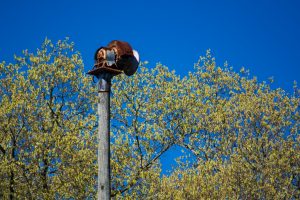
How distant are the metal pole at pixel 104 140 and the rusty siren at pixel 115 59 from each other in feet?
0.52

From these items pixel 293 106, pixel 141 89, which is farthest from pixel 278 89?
pixel 141 89

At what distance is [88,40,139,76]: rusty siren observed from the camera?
8391mm

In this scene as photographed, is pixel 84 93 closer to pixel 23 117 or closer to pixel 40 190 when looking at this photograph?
pixel 23 117

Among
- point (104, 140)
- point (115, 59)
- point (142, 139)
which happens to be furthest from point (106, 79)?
point (142, 139)

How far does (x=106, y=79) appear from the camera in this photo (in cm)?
830

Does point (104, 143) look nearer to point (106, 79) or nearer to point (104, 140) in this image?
point (104, 140)

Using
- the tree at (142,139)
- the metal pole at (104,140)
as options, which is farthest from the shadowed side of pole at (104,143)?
the tree at (142,139)

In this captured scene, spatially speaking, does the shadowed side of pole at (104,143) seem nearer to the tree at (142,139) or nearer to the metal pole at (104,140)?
the metal pole at (104,140)

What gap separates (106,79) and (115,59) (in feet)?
1.72

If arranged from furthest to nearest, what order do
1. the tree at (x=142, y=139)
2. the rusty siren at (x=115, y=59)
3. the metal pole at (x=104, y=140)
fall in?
1. the tree at (x=142, y=139)
2. the rusty siren at (x=115, y=59)
3. the metal pole at (x=104, y=140)

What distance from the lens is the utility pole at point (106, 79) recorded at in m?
7.81

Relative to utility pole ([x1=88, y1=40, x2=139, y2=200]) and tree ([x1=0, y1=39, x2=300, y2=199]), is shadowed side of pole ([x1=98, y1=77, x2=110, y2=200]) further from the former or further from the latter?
tree ([x1=0, y1=39, x2=300, y2=199])

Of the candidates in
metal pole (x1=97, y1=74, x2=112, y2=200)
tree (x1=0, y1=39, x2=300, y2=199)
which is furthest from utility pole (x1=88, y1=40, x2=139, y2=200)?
tree (x1=0, y1=39, x2=300, y2=199)

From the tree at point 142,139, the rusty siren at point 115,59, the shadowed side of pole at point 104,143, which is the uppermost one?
the tree at point 142,139
